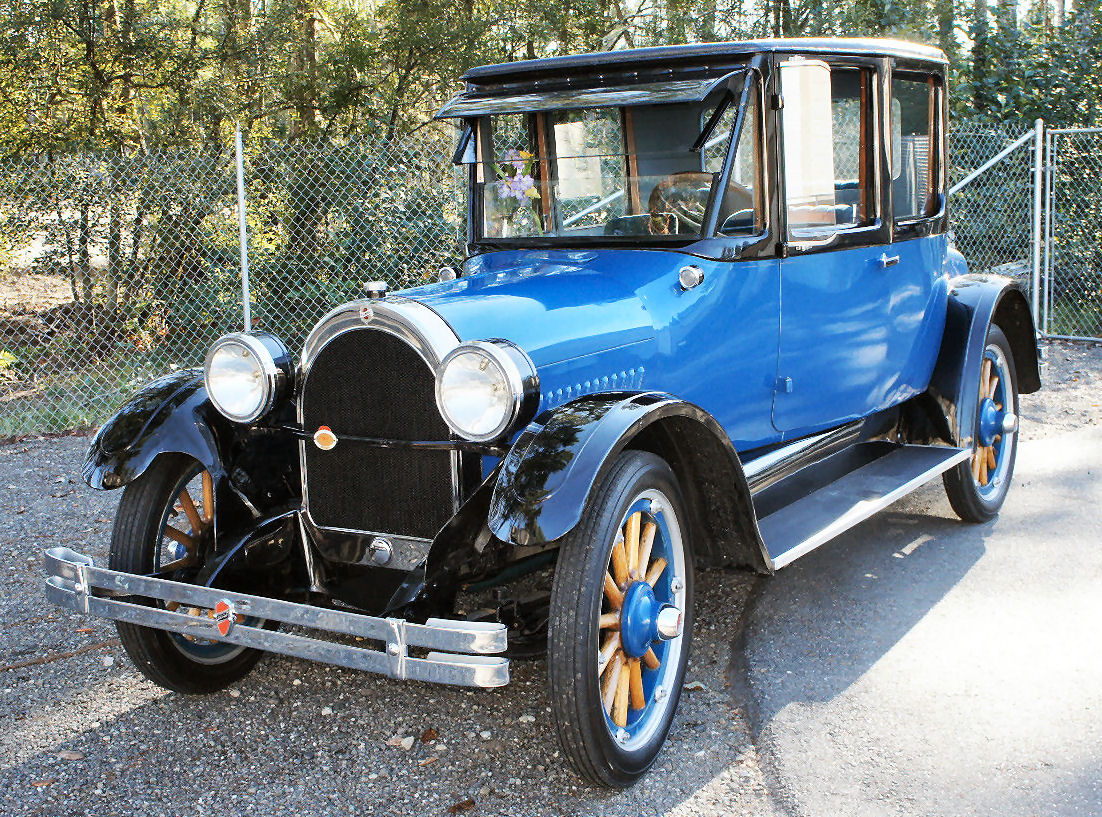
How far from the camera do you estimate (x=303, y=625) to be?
2943mm

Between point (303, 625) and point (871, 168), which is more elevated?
point (871, 168)

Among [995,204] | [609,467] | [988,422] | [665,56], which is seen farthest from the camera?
[995,204]

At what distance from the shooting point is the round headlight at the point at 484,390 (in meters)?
3.00

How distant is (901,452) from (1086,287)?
6.86 meters

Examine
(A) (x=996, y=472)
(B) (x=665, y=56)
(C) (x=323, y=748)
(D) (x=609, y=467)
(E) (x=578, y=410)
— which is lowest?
(C) (x=323, y=748)

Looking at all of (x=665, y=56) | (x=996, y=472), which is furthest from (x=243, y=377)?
(x=996, y=472)

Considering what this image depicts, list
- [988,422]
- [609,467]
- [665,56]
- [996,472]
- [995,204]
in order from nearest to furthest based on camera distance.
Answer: [609,467] < [665,56] < [988,422] < [996,472] < [995,204]

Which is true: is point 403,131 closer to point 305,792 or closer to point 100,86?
point 100,86

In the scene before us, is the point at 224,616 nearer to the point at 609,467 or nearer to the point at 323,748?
the point at 323,748

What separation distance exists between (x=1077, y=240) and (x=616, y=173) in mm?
8173

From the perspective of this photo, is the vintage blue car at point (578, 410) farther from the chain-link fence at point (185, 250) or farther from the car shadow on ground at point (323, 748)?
the chain-link fence at point (185, 250)

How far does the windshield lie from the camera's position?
12.8ft

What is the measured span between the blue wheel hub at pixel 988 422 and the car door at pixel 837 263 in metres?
0.76

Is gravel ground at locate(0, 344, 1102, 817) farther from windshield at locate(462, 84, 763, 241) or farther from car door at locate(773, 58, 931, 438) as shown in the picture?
windshield at locate(462, 84, 763, 241)
